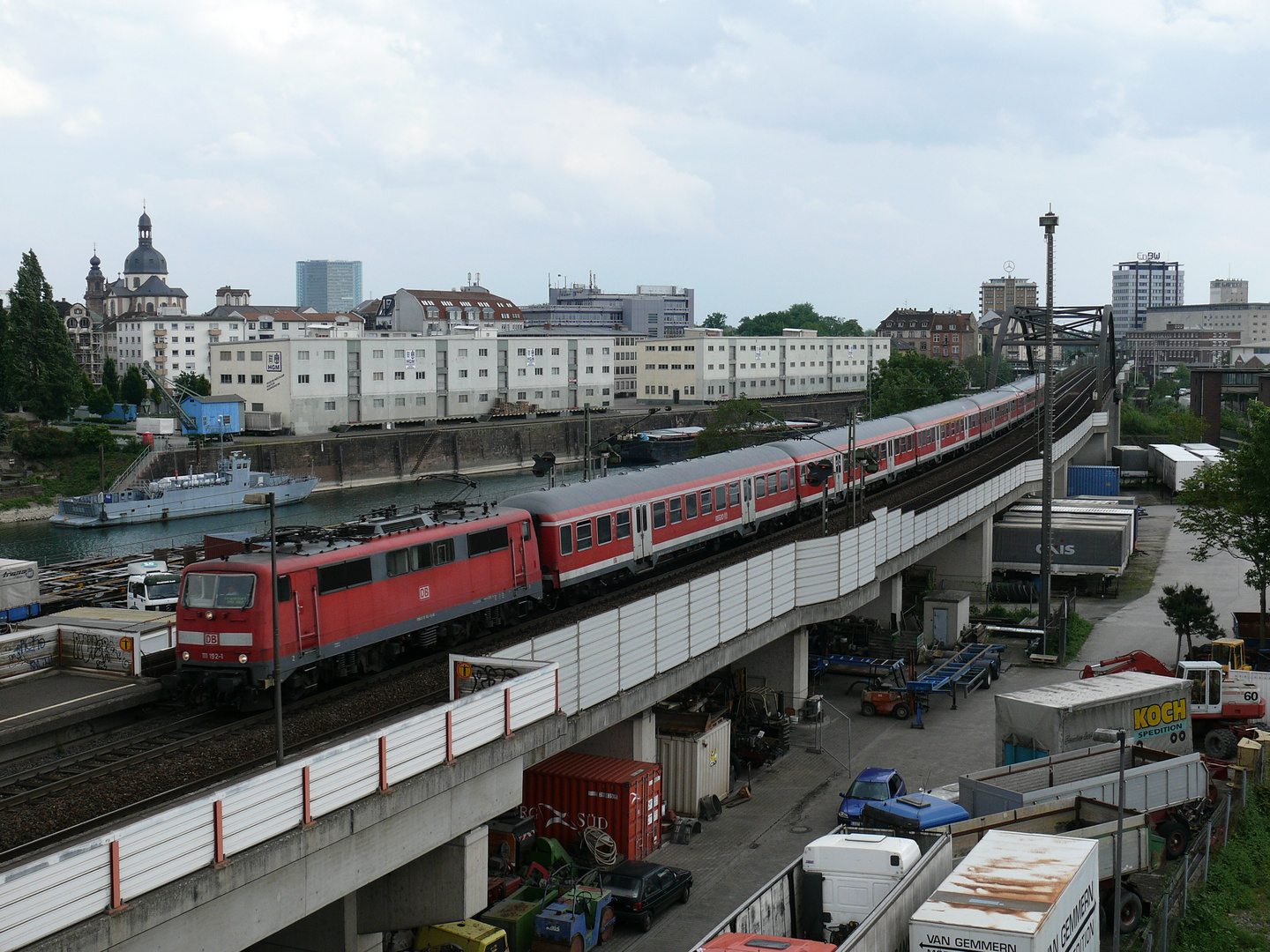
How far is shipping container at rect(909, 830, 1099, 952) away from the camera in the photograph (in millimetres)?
15656

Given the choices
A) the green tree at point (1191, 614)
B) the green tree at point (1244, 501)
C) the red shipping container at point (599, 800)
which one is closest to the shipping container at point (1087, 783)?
the red shipping container at point (599, 800)

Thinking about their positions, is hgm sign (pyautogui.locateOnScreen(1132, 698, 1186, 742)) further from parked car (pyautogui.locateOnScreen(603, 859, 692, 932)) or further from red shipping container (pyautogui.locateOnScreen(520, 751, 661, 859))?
parked car (pyautogui.locateOnScreen(603, 859, 692, 932))

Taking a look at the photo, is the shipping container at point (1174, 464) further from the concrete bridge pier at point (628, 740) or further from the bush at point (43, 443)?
the bush at point (43, 443)

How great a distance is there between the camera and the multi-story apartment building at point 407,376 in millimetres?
104125

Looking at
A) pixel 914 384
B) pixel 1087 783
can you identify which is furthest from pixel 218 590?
pixel 914 384

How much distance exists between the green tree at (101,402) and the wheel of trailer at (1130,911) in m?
100

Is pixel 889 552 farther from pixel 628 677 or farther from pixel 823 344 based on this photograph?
pixel 823 344

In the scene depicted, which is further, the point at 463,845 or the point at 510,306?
the point at 510,306

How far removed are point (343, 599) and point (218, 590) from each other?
228 cm

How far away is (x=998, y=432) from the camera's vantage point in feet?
266

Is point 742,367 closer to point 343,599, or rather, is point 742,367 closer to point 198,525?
point 198,525

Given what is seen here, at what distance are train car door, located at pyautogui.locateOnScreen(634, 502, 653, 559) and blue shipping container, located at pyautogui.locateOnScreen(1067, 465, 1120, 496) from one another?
57816 mm

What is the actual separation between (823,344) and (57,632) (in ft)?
482

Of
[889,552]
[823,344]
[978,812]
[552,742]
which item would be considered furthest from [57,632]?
[823,344]
